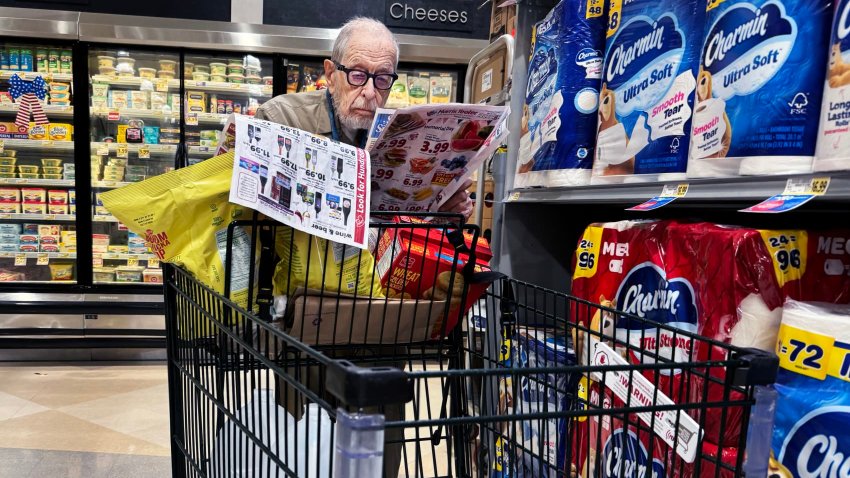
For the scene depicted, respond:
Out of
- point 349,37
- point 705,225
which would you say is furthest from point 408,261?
point 349,37

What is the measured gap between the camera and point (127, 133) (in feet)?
13.8

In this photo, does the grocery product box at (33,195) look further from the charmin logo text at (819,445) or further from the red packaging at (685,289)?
the charmin logo text at (819,445)

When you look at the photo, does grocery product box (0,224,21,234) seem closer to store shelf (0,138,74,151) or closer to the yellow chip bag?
store shelf (0,138,74,151)

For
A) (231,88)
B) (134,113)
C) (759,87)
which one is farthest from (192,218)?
(134,113)

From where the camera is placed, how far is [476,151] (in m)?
1.20

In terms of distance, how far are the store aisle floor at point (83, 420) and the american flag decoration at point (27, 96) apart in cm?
160

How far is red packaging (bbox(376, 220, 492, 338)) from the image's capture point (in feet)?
3.84

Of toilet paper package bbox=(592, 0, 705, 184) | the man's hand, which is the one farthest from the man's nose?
toilet paper package bbox=(592, 0, 705, 184)

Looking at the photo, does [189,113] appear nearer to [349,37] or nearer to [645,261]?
[349,37]

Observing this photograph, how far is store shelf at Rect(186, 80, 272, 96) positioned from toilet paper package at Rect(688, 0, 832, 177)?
3.67 m

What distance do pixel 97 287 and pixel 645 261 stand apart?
12.5 feet

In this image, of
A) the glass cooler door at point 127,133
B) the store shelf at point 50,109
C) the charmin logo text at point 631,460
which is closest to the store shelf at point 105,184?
the glass cooler door at point 127,133

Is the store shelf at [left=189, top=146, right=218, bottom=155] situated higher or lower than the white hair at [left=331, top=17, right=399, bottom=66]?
lower

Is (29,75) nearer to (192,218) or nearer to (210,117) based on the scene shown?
(210,117)
